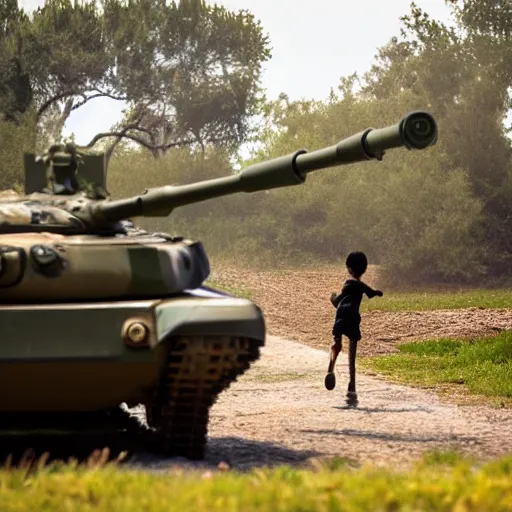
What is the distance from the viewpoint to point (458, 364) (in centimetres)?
1444

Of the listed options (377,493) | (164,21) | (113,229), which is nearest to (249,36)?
(164,21)

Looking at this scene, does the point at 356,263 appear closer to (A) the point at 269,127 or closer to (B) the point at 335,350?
(B) the point at 335,350

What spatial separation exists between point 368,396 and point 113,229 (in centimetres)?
418

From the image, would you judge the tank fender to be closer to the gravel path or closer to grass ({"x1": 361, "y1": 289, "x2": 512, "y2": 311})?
the gravel path

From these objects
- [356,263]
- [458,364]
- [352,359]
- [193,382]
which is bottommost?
[458,364]

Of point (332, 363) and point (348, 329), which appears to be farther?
point (332, 363)

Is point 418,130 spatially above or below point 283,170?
above

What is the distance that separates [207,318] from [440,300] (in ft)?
68.1

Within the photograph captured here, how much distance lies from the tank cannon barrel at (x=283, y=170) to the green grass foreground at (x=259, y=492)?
6.03 feet

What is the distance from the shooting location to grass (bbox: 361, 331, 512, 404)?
12.2m

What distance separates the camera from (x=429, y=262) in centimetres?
3250

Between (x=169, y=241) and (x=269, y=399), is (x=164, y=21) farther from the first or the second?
(x=169, y=241)

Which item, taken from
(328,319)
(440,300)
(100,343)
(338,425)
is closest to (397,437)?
(338,425)

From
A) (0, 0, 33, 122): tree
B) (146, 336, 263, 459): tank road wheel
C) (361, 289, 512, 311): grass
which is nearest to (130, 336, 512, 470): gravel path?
(146, 336, 263, 459): tank road wheel
